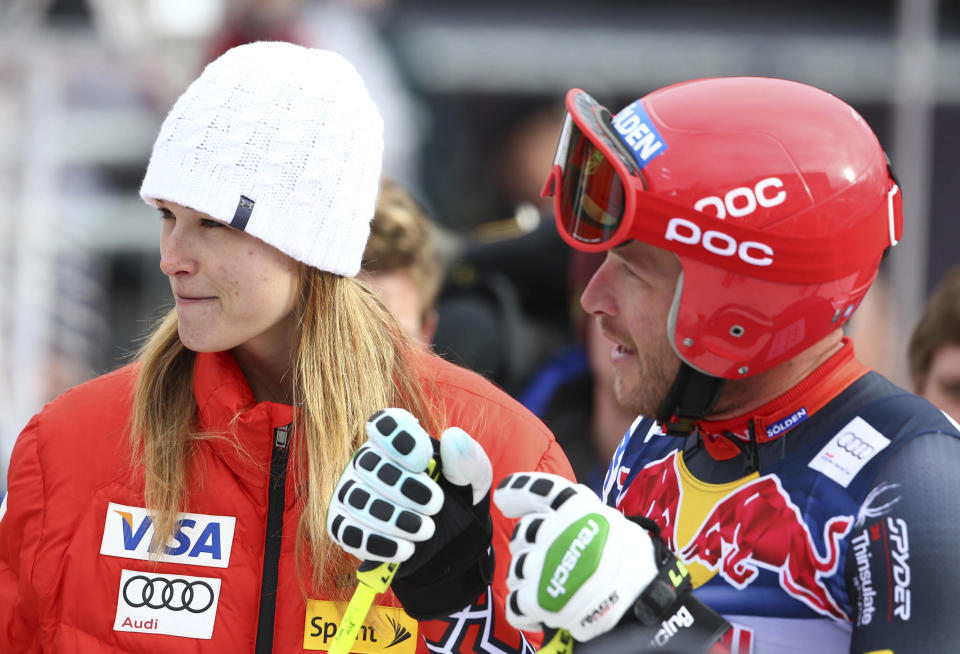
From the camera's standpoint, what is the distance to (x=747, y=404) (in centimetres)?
206

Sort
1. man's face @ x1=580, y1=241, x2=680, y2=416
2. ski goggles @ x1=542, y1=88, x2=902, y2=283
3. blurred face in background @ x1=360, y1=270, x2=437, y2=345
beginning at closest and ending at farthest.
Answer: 1. ski goggles @ x1=542, y1=88, x2=902, y2=283
2. man's face @ x1=580, y1=241, x2=680, y2=416
3. blurred face in background @ x1=360, y1=270, x2=437, y2=345

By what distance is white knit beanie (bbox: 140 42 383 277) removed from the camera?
7.93ft

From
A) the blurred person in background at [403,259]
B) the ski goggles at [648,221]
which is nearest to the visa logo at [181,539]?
the ski goggles at [648,221]

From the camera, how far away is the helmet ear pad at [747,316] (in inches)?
77.5

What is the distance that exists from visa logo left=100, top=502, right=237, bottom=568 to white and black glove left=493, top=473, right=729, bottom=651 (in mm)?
748

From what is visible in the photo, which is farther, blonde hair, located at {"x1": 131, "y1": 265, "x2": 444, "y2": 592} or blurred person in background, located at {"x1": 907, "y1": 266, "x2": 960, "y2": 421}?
blurred person in background, located at {"x1": 907, "y1": 266, "x2": 960, "y2": 421}

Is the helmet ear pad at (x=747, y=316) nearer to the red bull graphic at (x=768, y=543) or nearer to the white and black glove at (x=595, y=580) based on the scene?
the red bull graphic at (x=768, y=543)

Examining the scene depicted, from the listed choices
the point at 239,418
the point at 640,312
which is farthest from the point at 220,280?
the point at 640,312

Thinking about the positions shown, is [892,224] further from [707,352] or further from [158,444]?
[158,444]

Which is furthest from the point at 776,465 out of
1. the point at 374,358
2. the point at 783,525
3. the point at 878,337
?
the point at 878,337

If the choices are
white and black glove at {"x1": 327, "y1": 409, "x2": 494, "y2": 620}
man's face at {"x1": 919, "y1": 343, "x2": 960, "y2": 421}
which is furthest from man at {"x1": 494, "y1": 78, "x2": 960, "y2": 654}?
man's face at {"x1": 919, "y1": 343, "x2": 960, "y2": 421}

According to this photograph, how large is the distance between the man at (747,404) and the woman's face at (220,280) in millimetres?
622

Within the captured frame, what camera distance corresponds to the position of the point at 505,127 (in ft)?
26.8

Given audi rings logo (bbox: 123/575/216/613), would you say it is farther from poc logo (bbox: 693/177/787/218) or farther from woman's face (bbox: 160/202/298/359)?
poc logo (bbox: 693/177/787/218)
